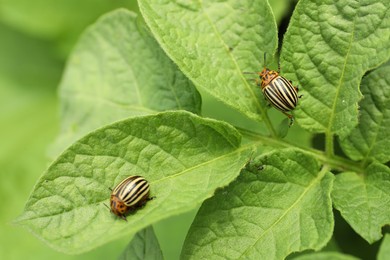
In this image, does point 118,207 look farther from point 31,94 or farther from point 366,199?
point 31,94

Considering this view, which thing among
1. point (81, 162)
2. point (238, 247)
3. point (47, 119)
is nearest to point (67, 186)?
point (81, 162)

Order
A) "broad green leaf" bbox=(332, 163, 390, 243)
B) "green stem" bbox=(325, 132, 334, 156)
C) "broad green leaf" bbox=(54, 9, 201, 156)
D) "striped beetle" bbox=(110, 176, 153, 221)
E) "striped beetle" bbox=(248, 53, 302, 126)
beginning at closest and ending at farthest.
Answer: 1. "striped beetle" bbox=(110, 176, 153, 221)
2. "broad green leaf" bbox=(332, 163, 390, 243)
3. "striped beetle" bbox=(248, 53, 302, 126)
4. "green stem" bbox=(325, 132, 334, 156)
5. "broad green leaf" bbox=(54, 9, 201, 156)

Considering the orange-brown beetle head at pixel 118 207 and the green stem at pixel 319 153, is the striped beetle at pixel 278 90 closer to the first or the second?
the green stem at pixel 319 153

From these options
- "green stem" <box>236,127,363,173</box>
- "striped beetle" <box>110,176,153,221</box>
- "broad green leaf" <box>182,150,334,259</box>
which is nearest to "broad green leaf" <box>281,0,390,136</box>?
"green stem" <box>236,127,363,173</box>

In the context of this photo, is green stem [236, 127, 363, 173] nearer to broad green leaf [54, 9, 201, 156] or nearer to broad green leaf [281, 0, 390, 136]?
broad green leaf [281, 0, 390, 136]

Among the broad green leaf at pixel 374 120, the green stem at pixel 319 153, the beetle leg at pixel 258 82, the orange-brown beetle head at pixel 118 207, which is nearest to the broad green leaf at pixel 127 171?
the orange-brown beetle head at pixel 118 207

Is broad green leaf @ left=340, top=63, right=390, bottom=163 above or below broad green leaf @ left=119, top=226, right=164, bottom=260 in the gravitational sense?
above

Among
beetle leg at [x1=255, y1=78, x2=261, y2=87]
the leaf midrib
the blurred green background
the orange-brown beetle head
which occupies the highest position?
beetle leg at [x1=255, y1=78, x2=261, y2=87]
